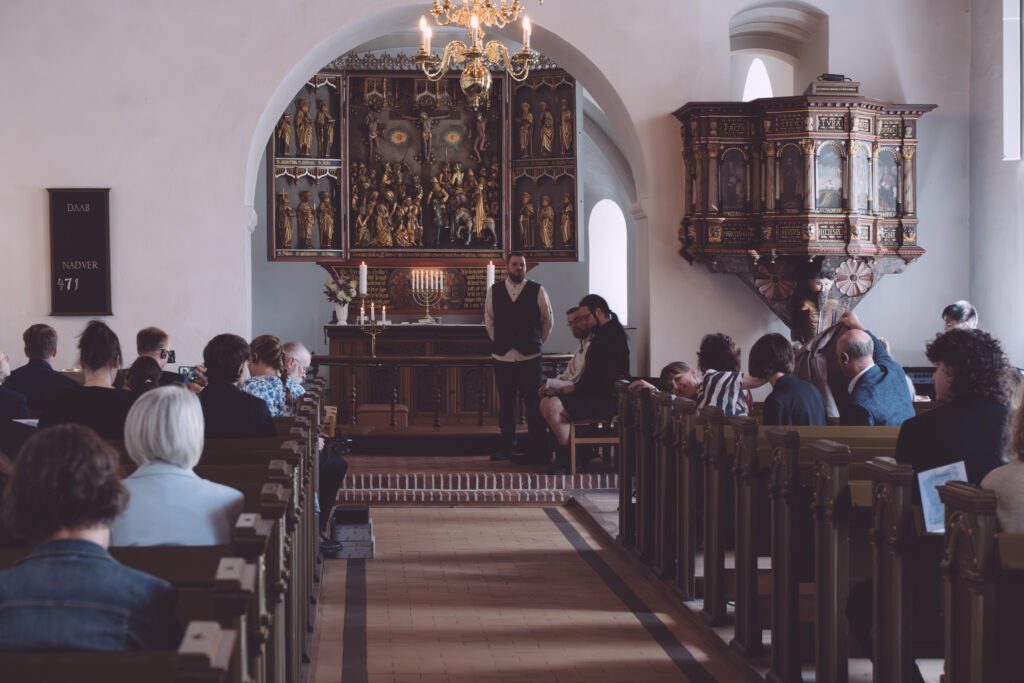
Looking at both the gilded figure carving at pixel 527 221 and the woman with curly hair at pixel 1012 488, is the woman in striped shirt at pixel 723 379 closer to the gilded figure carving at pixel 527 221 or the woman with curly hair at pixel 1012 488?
the woman with curly hair at pixel 1012 488

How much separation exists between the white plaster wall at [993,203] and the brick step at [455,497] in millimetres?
3993

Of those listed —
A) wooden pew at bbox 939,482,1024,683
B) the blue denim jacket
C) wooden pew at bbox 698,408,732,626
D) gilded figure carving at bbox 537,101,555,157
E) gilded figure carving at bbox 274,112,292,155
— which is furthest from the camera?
gilded figure carving at bbox 537,101,555,157

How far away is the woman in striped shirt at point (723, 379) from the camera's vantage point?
603cm

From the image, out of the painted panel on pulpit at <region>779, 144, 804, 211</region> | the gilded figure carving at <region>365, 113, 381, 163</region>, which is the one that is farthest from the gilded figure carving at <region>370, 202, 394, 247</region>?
the painted panel on pulpit at <region>779, 144, 804, 211</region>

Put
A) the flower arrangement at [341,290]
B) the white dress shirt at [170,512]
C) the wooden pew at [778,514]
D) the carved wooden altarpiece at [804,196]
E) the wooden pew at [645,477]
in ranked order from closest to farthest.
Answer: the white dress shirt at [170,512]
the wooden pew at [778,514]
the wooden pew at [645,477]
the carved wooden altarpiece at [804,196]
the flower arrangement at [341,290]

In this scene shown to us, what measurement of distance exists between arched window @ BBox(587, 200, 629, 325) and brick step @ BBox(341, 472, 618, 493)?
8.67 metres

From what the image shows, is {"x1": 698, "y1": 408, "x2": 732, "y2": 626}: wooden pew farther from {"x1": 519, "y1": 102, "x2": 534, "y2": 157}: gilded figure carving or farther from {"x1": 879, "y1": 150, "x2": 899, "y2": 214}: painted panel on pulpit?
{"x1": 519, "y1": 102, "x2": 534, "y2": 157}: gilded figure carving

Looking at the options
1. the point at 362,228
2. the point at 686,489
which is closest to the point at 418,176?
the point at 362,228

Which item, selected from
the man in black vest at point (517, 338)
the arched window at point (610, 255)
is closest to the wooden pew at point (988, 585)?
the man in black vest at point (517, 338)

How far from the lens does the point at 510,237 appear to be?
516 inches

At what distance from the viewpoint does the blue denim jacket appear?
81.5 inches

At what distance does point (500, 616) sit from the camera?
217 inches

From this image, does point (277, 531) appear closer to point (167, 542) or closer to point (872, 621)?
point (167, 542)

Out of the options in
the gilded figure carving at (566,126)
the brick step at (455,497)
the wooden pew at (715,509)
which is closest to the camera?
the wooden pew at (715,509)
